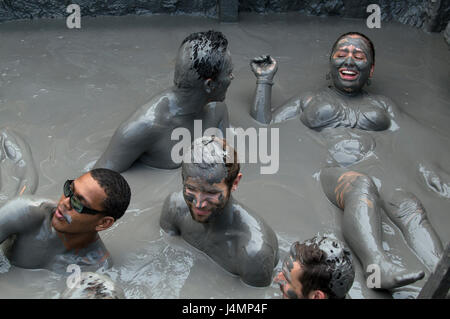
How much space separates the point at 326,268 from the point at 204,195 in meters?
0.72

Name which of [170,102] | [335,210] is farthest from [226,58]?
[335,210]

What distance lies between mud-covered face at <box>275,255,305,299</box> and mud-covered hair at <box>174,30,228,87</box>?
1.46 metres

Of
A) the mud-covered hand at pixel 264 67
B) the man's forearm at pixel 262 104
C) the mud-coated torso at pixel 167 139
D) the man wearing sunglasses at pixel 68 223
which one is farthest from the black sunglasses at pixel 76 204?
the mud-covered hand at pixel 264 67

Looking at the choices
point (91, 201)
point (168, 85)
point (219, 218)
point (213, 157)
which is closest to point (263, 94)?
point (168, 85)

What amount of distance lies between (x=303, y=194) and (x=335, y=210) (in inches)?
9.4

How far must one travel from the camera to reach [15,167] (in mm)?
3707

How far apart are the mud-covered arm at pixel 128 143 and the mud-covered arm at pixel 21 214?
784 millimetres

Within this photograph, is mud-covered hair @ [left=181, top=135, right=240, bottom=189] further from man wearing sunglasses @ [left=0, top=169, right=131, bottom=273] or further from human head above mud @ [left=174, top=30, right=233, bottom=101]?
human head above mud @ [left=174, top=30, right=233, bottom=101]

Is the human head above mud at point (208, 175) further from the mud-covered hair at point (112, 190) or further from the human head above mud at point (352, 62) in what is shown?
the human head above mud at point (352, 62)

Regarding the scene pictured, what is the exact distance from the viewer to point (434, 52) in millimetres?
5660

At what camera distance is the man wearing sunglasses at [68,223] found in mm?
2719

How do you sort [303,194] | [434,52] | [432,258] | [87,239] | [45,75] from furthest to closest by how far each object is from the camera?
[434,52] → [45,75] → [303,194] → [432,258] → [87,239]

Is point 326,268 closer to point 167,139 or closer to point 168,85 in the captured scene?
point 167,139

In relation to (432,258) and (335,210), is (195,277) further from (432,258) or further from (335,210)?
(432,258)
